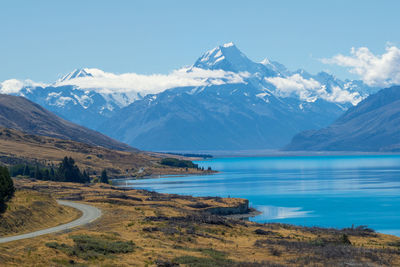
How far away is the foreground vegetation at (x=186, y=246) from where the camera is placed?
4447 cm

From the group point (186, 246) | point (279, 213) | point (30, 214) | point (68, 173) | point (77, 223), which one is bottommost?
point (186, 246)

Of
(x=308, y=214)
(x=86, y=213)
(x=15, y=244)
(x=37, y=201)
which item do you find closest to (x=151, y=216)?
(x=86, y=213)

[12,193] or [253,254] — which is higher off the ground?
[12,193]

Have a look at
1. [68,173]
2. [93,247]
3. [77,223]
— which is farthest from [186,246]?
[68,173]

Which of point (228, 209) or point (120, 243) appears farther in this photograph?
point (228, 209)

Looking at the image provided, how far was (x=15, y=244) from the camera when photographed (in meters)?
47.2

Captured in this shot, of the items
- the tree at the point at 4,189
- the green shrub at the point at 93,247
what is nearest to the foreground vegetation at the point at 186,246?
the green shrub at the point at 93,247

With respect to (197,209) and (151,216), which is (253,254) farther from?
(197,209)

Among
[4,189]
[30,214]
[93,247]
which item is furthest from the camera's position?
[4,189]

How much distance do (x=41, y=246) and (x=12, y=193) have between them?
26997 millimetres

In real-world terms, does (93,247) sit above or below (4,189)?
below

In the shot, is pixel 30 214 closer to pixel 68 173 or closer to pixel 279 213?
pixel 279 213

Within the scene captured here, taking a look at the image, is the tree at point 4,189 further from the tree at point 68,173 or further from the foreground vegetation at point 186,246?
the tree at point 68,173

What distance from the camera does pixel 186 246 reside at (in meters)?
54.7
